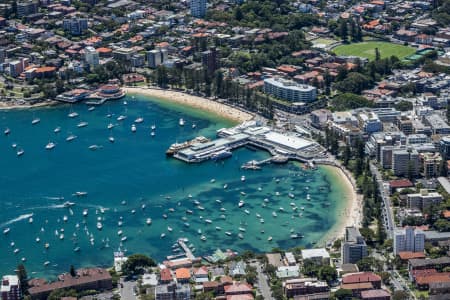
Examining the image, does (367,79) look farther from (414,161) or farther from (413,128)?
(414,161)

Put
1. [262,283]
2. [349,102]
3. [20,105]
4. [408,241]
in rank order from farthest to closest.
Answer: [20,105], [349,102], [408,241], [262,283]

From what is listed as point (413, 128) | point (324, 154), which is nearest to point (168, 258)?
point (324, 154)

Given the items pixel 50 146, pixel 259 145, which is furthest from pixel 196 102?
pixel 50 146

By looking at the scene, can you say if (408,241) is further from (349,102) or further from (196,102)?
(196,102)

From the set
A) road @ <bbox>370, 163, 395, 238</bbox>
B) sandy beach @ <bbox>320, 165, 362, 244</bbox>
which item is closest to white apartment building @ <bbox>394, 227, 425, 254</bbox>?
road @ <bbox>370, 163, 395, 238</bbox>

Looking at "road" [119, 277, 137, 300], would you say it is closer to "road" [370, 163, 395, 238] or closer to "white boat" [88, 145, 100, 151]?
"road" [370, 163, 395, 238]

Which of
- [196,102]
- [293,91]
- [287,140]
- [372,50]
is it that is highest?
[293,91]

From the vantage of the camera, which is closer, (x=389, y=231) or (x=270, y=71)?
A: (x=389, y=231)
